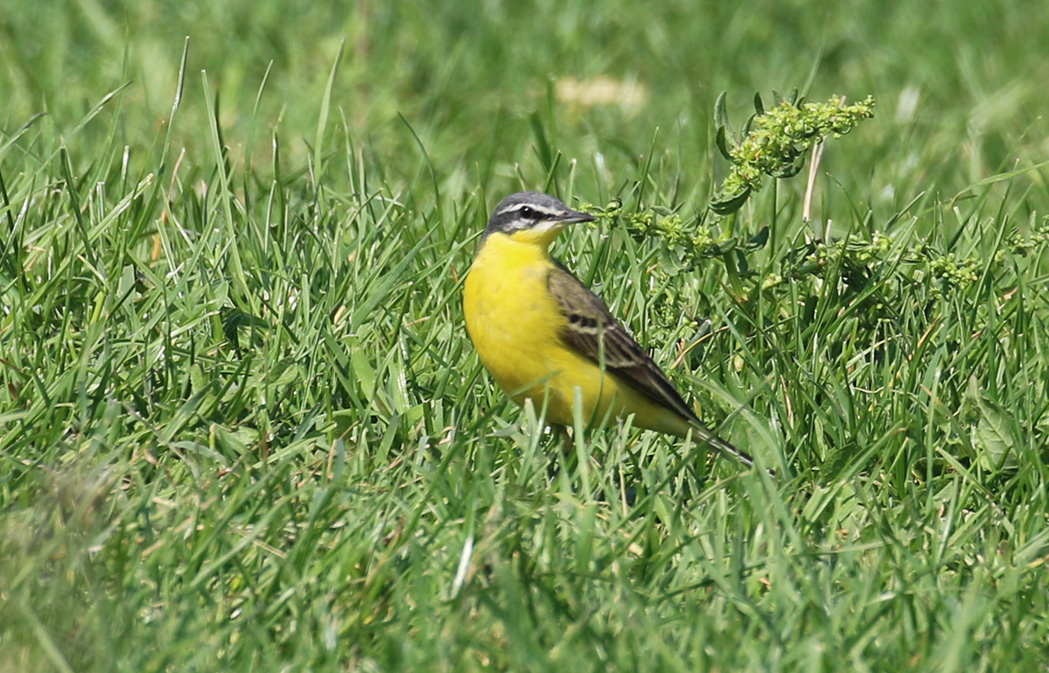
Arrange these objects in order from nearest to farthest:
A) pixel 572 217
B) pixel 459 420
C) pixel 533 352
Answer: pixel 459 420, pixel 533 352, pixel 572 217

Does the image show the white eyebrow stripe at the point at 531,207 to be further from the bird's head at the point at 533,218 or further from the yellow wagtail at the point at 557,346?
the yellow wagtail at the point at 557,346

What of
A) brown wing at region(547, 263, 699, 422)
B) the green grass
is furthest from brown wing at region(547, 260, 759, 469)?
the green grass

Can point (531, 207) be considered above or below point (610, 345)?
above

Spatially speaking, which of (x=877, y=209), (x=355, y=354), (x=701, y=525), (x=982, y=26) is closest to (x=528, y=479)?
(x=701, y=525)

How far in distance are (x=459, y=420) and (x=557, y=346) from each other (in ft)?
1.52

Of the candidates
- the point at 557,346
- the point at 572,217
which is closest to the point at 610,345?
the point at 557,346

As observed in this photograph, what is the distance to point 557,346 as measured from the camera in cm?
508

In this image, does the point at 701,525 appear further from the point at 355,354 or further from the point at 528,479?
the point at 355,354

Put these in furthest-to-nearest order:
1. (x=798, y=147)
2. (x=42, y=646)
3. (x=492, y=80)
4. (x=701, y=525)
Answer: (x=492, y=80), (x=798, y=147), (x=701, y=525), (x=42, y=646)

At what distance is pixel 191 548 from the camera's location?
12.2 ft

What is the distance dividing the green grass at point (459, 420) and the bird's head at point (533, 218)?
310mm

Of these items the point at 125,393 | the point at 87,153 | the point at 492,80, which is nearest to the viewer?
the point at 125,393

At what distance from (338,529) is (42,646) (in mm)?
952

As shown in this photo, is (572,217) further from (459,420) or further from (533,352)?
(459,420)
